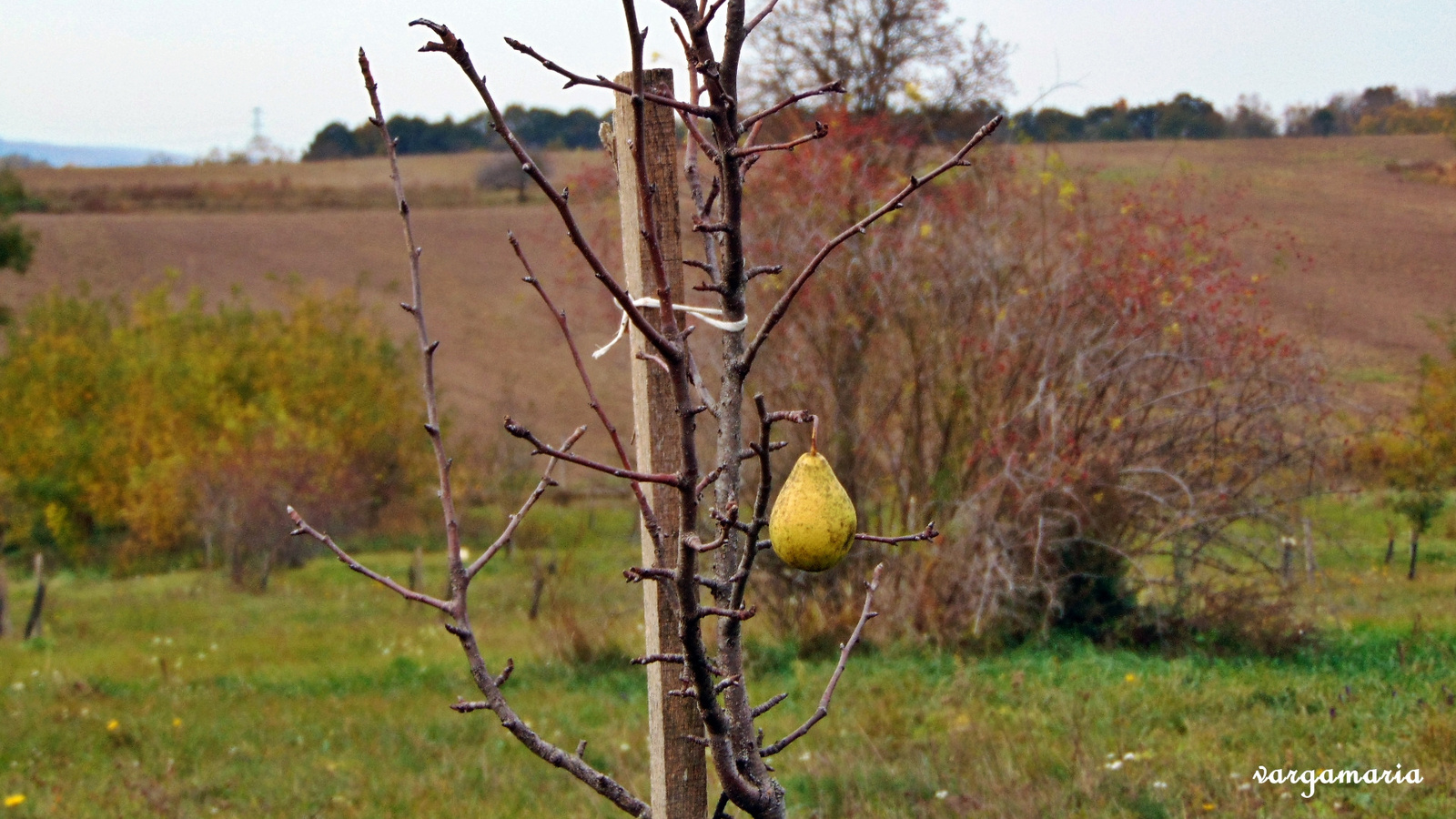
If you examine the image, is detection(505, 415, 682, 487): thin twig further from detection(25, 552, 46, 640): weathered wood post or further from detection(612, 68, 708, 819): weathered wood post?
detection(25, 552, 46, 640): weathered wood post

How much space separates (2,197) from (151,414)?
528 cm

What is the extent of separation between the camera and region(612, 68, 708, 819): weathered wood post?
5.01 feet

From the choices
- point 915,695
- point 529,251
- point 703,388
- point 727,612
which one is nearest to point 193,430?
point 529,251

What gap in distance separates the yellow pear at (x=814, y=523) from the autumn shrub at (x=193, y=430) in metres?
19.4

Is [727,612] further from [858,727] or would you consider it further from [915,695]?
[915,695]

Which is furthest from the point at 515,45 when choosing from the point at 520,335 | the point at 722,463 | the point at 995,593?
the point at 520,335

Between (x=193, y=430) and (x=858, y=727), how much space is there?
2063cm

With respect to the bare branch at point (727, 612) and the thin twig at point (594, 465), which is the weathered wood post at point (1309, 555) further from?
the thin twig at point (594, 465)

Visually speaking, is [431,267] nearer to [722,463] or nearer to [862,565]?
[862,565]

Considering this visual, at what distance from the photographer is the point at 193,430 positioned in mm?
21734

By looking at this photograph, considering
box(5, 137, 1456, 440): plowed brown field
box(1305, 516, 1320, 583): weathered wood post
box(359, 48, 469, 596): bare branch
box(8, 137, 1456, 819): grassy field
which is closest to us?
box(359, 48, 469, 596): bare branch

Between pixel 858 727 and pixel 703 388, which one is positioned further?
pixel 858 727

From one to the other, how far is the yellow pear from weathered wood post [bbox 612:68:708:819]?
17.7 inches

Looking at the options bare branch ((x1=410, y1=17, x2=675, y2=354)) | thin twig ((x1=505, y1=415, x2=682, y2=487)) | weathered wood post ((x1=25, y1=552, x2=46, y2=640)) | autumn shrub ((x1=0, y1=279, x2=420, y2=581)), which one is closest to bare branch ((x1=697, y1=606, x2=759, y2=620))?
thin twig ((x1=505, y1=415, x2=682, y2=487))
